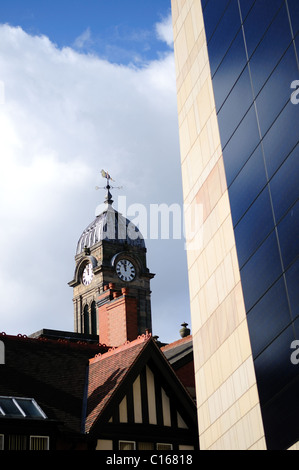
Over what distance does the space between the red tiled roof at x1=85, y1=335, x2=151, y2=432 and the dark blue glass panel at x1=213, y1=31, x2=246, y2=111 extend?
1042 centimetres

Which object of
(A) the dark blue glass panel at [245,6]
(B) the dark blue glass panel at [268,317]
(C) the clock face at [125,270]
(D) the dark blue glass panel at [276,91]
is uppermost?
(C) the clock face at [125,270]

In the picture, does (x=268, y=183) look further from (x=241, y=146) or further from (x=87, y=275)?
(x=87, y=275)

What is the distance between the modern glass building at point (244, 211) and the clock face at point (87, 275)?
8683cm

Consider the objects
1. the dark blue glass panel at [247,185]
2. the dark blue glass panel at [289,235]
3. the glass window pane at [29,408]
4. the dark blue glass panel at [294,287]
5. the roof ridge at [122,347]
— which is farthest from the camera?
the roof ridge at [122,347]

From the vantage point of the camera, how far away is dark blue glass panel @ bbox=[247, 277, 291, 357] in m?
21.9

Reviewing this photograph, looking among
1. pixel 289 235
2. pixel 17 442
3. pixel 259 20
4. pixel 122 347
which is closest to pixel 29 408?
pixel 17 442

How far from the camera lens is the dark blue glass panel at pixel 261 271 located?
22.6 meters

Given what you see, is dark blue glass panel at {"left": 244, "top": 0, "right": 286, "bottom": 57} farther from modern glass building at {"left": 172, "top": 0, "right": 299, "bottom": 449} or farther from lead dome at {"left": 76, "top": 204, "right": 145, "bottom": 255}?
lead dome at {"left": 76, "top": 204, "right": 145, "bottom": 255}

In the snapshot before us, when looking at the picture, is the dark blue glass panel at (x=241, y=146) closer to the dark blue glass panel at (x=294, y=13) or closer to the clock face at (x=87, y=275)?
the dark blue glass panel at (x=294, y=13)

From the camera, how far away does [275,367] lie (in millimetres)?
22234

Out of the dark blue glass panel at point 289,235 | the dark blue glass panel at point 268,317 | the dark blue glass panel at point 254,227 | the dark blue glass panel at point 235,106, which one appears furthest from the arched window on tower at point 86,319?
the dark blue glass panel at point 289,235

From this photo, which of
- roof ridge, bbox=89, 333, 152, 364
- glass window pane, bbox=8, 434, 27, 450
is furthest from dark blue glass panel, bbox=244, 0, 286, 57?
glass window pane, bbox=8, 434, 27, 450
